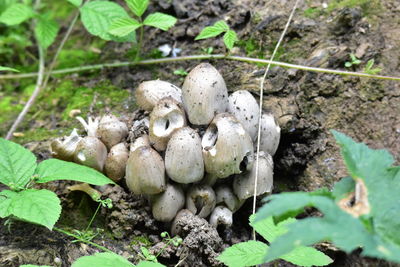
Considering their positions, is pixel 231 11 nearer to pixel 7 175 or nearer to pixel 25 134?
pixel 25 134

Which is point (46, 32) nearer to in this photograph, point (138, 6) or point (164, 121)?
point (138, 6)

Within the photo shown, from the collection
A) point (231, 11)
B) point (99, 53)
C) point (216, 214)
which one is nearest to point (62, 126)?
point (99, 53)

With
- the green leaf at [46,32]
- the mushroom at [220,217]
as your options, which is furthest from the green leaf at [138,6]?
the mushroom at [220,217]

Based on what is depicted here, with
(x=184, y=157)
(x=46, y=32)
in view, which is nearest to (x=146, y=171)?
(x=184, y=157)

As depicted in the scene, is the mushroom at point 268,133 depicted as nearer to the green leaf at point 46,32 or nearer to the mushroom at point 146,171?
the mushroom at point 146,171

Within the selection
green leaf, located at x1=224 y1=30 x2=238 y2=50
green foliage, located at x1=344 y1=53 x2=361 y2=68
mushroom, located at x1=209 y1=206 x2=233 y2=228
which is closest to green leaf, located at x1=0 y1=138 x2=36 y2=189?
mushroom, located at x1=209 y1=206 x2=233 y2=228

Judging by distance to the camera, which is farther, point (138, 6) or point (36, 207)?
point (138, 6)
